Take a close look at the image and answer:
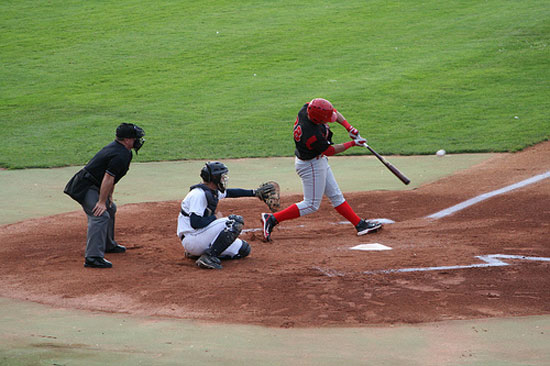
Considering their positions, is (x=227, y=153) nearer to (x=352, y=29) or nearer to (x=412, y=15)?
(x=352, y=29)

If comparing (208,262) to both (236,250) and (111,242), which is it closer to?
(236,250)

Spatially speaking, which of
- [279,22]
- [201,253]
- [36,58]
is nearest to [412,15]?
[279,22]

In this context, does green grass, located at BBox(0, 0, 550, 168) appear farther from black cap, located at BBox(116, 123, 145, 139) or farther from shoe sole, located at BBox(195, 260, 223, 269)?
shoe sole, located at BBox(195, 260, 223, 269)

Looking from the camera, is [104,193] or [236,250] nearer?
[104,193]

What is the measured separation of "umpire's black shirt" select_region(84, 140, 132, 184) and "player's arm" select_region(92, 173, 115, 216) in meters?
0.06

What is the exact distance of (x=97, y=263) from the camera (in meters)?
7.91

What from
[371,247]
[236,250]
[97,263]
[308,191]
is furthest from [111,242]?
[371,247]

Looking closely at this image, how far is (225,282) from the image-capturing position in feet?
23.9

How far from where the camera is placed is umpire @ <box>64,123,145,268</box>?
25.8ft

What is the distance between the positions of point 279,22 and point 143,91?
8485 mm

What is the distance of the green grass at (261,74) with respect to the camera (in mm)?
17516

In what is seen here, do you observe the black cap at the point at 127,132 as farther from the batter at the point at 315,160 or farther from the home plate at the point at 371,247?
the home plate at the point at 371,247

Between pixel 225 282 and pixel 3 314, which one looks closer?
pixel 3 314

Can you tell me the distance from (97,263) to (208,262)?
125 cm
